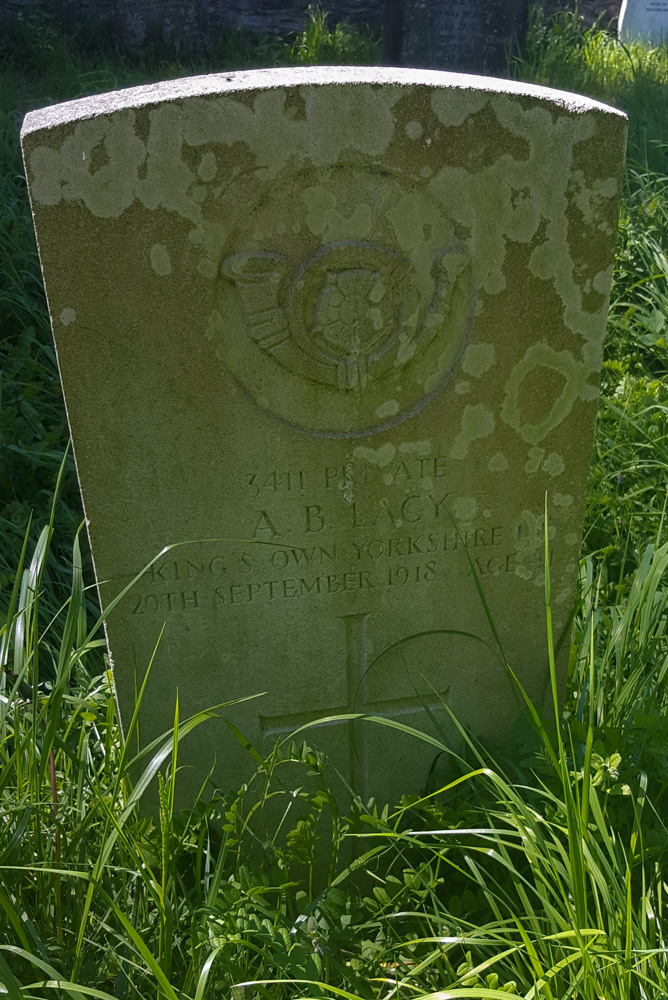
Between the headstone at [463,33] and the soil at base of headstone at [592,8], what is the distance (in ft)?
8.81

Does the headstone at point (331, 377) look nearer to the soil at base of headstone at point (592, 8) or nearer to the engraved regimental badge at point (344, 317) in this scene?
the engraved regimental badge at point (344, 317)

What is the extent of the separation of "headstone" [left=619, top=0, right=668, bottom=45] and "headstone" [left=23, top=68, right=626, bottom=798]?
23.2ft

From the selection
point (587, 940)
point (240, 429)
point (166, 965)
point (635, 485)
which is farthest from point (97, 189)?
point (635, 485)

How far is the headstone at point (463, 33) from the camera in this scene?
5.88m

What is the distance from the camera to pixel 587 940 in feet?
4.14

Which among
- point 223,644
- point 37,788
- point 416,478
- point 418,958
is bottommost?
point 418,958

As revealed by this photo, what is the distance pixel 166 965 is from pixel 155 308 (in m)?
1.03

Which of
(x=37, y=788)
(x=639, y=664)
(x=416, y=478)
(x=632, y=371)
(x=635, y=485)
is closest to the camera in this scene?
(x=37, y=788)

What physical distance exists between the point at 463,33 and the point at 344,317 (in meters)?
5.41

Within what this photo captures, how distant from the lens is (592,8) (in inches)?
342

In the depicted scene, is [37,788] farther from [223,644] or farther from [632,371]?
[632,371]

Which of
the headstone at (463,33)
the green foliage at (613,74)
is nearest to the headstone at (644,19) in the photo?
the green foliage at (613,74)

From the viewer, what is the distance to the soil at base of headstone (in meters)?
8.17

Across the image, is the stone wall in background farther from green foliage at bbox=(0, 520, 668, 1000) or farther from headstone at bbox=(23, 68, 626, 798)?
green foliage at bbox=(0, 520, 668, 1000)
